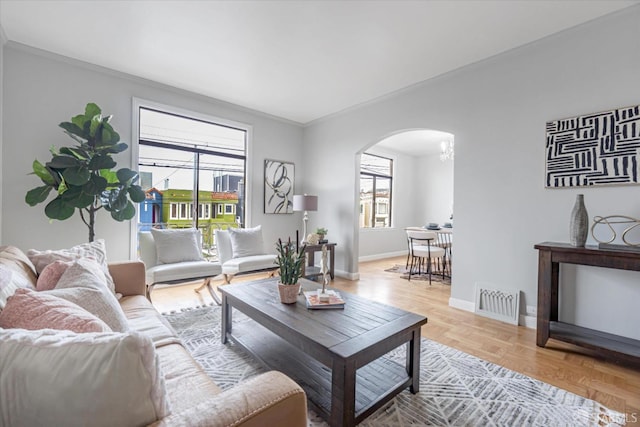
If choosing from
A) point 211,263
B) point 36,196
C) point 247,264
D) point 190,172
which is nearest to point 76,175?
point 36,196

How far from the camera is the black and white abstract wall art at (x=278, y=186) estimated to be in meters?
5.08

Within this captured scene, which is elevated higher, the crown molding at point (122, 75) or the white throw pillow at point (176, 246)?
the crown molding at point (122, 75)

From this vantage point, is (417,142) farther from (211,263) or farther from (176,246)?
(176,246)

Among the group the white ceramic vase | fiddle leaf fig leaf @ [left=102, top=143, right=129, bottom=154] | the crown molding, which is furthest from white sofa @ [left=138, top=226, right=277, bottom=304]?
the white ceramic vase

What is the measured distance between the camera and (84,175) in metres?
2.78

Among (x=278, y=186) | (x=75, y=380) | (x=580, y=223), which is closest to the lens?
(x=75, y=380)

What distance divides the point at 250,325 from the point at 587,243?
3.03m

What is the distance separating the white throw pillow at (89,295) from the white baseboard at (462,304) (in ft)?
10.6

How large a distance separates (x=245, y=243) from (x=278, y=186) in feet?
4.97

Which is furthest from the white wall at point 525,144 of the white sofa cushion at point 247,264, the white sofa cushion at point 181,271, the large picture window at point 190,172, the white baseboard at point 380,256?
the white baseboard at point 380,256

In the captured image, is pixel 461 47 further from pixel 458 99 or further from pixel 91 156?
pixel 91 156

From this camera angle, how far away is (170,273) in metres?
3.08

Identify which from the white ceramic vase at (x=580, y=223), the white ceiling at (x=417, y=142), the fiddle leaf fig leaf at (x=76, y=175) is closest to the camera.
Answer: the white ceramic vase at (x=580, y=223)

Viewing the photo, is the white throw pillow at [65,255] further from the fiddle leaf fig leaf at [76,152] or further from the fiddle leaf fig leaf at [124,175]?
the fiddle leaf fig leaf at [76,152]
